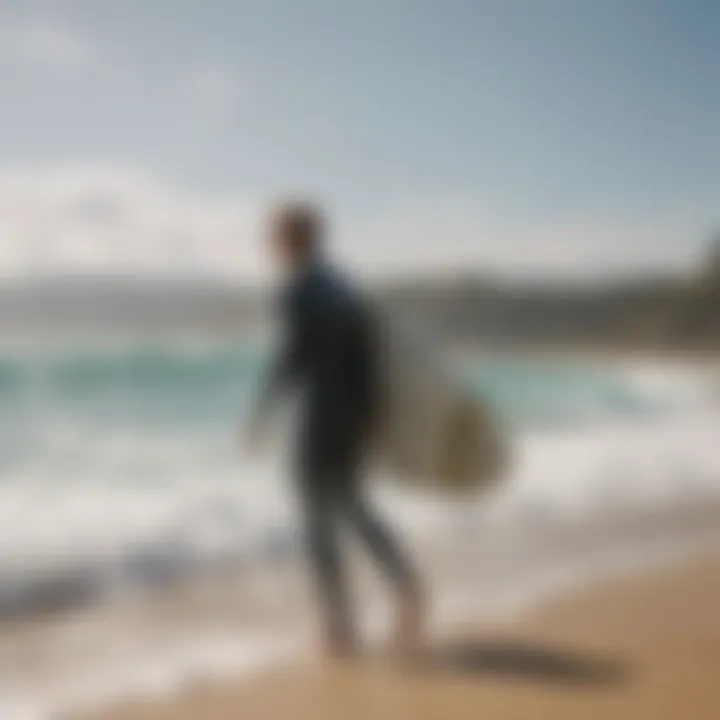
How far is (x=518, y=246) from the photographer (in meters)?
2.63

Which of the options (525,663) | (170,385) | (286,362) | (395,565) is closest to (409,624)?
(395,565)

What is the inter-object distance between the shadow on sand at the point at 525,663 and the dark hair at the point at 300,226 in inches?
32.1

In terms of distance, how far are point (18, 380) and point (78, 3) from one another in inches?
29.9

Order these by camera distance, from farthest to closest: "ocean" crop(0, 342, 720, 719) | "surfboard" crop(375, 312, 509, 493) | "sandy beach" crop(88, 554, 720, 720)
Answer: "surfboard" crop(375, 312, 509, 493) < "ocean" crop(0, 342, 720, 719) < "sandy beach" crop(88, 554, 720, 720)

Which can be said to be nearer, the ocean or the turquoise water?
the ocean

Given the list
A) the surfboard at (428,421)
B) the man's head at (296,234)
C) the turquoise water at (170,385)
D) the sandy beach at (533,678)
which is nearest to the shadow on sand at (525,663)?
the sandy beach at (533,678)

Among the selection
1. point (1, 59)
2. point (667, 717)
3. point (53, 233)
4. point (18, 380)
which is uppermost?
point (1, 59)

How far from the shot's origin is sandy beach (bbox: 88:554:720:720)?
215 cm

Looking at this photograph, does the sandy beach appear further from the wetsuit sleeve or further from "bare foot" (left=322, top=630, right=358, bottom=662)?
the wetsuit sleeve

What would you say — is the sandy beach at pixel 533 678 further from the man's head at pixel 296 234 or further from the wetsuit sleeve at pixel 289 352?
the man's head at pixel 296 234

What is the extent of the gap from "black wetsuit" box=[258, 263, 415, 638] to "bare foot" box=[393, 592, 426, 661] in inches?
1.1

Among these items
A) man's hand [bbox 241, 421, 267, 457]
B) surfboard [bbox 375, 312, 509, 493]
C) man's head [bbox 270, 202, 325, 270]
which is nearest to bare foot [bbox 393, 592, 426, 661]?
surfboard [bbox 375, 312, 509, 493]

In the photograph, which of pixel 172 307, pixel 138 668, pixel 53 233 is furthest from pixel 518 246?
pixel 138 668

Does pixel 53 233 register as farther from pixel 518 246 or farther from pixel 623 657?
pixel 623 657
